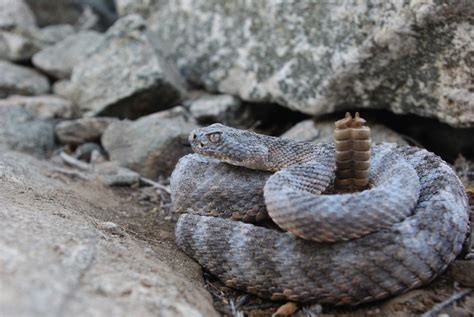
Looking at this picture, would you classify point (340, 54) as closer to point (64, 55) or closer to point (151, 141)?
point (151, 141)

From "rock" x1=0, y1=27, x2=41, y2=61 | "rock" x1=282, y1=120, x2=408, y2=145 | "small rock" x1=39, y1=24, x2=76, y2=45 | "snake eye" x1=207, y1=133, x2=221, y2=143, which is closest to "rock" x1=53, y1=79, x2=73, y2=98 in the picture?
"rock" x1=0, y1=27, x2=41, y2=61

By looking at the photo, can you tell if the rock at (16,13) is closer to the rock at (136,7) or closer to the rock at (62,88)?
the rock at (62,88)

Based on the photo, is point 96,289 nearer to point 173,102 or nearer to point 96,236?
point 96,236

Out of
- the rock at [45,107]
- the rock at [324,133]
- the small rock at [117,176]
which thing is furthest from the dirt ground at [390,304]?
the rock at [45,107]

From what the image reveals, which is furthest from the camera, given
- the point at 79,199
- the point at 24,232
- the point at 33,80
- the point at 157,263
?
the point at 33,80

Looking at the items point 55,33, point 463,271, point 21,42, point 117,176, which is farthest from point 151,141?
point 55,33

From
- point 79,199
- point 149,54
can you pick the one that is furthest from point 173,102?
point 79,199
